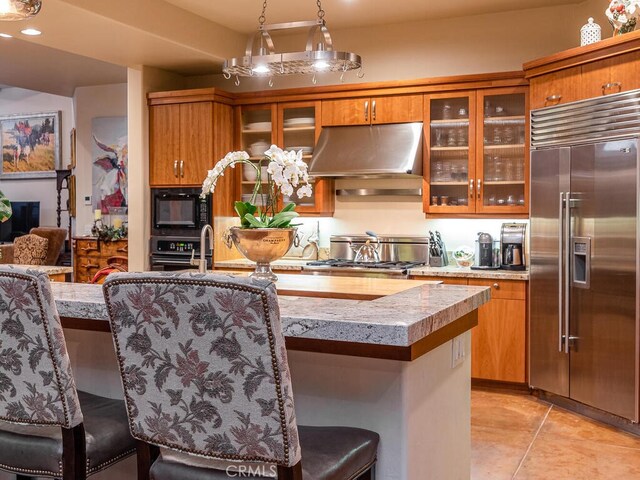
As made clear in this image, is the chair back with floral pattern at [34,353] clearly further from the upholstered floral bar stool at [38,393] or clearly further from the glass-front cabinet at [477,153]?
the glass-front cabinet at [477,153]

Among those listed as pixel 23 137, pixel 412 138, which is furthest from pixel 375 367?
pixel 23 137

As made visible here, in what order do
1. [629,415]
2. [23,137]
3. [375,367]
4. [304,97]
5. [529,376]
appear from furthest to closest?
[23,137] → [304,97] → [529,376] → [629,415] → [375,367]

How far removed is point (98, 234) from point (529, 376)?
4523 mm

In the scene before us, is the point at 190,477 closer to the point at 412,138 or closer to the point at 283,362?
the point at 283,362

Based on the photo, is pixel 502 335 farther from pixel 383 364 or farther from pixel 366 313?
pixel 366 313

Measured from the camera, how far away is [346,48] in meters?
6.01

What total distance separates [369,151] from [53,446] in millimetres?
3993

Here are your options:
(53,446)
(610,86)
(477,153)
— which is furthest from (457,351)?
(477,153)

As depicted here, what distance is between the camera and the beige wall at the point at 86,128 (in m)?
8.25

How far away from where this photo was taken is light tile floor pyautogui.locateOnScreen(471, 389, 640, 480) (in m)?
3.49

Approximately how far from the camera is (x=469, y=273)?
4.99m

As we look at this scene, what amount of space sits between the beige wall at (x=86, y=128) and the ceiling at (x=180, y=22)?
5.56 ft

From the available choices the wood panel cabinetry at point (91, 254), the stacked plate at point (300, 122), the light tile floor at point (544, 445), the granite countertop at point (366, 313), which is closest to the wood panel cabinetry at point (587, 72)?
the stacked plate at point (300, 122)

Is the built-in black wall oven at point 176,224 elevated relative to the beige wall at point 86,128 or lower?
lower
